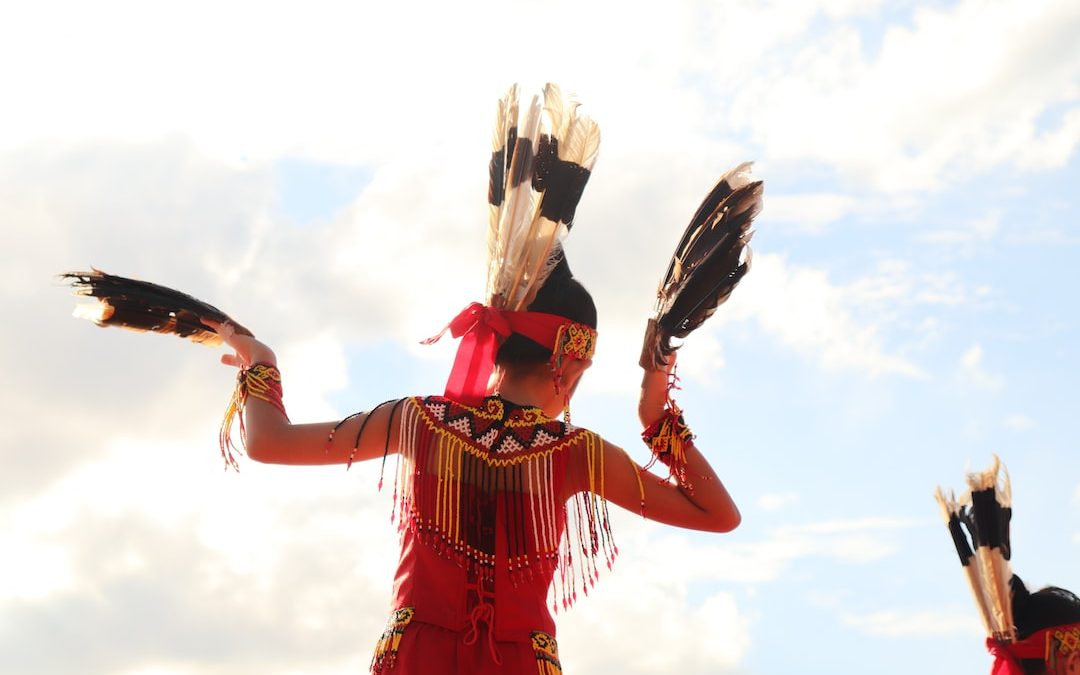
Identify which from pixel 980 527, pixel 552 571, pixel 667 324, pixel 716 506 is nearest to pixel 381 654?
pixel 552 571

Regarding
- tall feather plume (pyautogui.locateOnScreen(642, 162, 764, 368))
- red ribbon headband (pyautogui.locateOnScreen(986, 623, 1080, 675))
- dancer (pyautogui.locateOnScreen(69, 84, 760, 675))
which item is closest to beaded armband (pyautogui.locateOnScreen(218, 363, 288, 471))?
dancer (pyautogui.locateOnScreen(69, 84, 760, 675))

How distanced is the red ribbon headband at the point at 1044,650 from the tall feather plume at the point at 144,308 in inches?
183

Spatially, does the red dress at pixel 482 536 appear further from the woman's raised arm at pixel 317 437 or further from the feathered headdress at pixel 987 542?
the feathered headdress at pixel 987 542

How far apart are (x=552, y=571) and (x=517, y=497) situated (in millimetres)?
288

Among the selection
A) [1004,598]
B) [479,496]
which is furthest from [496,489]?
[1004,598]

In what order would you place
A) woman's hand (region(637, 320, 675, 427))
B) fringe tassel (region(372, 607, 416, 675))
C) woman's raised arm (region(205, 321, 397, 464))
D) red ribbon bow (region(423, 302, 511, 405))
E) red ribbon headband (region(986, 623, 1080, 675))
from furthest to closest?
red ribbon headband (region(986, 623, 1080, 675))
woman's hand (region(637, 320, 675, 427))
red ribbon bow (region(423, 302, 511, 405))
woman's raised arm (region(205, 321, 397, 464))
fringe tassel (region(372, 607, 416, 675))

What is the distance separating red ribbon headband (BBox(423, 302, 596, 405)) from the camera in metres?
4.62

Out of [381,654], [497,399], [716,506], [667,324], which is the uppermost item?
[667,324]

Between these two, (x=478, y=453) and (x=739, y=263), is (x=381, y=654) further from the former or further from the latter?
(x=739, y=263)

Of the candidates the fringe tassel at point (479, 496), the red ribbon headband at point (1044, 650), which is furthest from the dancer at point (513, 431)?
the red ribbon headband at point (1044, 650)

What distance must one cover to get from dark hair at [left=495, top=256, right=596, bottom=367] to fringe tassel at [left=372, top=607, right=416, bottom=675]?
959 millimetres

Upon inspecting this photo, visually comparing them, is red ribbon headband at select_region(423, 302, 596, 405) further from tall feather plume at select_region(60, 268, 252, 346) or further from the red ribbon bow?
tall feather plume at select_region(60, 268, 252, 346)

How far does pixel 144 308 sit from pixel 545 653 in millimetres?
1991

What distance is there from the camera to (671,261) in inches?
201
